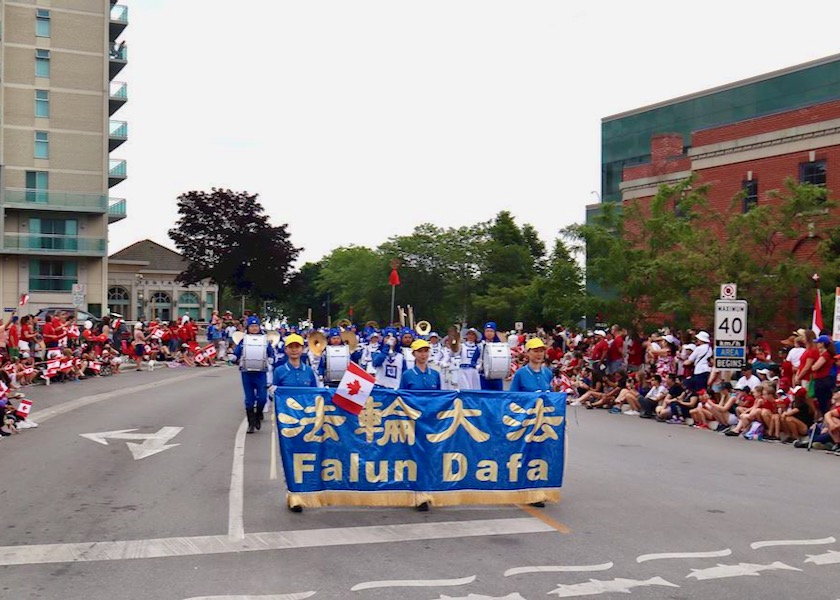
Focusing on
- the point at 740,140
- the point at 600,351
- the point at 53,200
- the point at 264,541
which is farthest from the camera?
the point at 53,200

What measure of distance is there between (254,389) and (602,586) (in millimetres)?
10681

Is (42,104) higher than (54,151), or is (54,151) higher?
(42,104)

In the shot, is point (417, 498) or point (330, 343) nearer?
point (417, 498)

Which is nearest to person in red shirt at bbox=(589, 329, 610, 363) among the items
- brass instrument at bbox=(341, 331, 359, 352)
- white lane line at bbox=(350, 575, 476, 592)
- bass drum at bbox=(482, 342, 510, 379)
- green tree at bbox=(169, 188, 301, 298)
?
brass instrument at bbox=(341, 331, 359, 352)

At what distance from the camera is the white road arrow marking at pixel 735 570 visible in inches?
293

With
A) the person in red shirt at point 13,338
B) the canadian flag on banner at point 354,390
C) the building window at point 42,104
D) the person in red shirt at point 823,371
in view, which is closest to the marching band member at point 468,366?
the person in red shirt at point 823,371

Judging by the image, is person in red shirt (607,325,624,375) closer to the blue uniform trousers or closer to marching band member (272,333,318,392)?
the blue uniform trousers

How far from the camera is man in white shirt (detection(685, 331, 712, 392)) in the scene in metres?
21.3

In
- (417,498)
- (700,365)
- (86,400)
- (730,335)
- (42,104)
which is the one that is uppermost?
(42,104)

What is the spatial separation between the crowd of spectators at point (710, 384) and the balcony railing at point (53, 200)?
41.3 metres

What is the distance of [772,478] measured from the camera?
42.5 feet

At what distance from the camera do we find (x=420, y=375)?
11.8m

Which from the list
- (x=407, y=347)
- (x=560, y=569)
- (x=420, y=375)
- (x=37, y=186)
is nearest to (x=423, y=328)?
(x=407, y=347)

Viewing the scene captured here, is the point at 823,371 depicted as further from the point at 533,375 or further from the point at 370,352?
the point at 370,352
